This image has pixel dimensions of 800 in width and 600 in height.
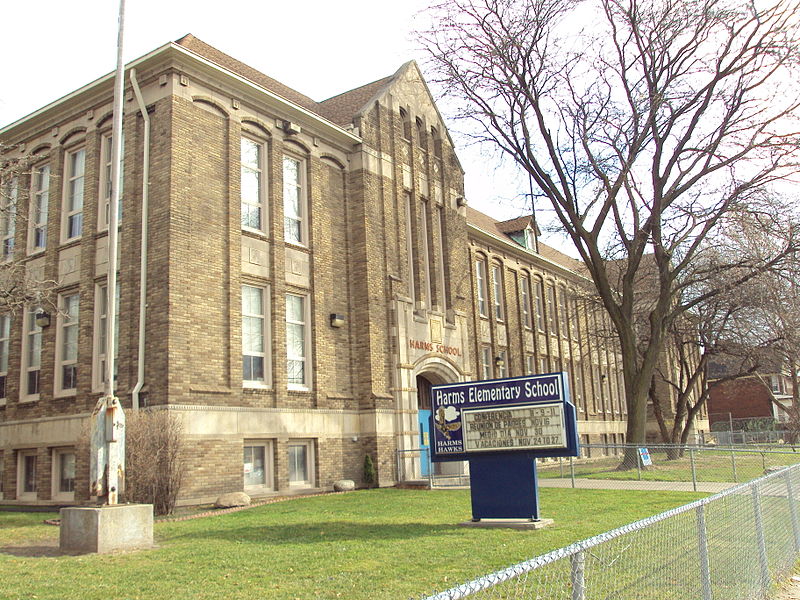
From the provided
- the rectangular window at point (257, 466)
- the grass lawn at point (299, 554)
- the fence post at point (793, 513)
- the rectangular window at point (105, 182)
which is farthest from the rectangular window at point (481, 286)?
the fence post at point (793, 513)

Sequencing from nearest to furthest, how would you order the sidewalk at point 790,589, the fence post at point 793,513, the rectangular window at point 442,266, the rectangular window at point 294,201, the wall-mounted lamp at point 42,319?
the sidewalk at point 790,589
the fence post at point 793,513
the wall-mounted lamp at point 42,319
the rectangular window at point 294,201
the rectangular window at point 442,266

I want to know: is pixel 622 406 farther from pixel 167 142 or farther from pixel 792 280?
pixel 167 142

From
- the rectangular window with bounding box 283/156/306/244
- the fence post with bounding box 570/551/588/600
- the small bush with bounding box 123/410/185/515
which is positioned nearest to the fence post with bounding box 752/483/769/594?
the fence post with bounding box 570/551/588/600

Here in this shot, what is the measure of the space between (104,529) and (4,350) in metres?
13.3

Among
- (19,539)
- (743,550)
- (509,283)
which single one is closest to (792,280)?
(509,283)

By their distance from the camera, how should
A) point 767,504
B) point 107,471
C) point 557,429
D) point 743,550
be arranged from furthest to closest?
1. point 557,429
2. point 107,471
3. point 767,504
4. point 743,550

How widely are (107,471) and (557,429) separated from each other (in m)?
6.81

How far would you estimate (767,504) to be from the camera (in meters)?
9.90

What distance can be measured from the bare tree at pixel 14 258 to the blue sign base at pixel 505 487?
34.8 feet

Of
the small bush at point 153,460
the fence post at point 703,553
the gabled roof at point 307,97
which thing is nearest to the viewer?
the fence post at point 703,553

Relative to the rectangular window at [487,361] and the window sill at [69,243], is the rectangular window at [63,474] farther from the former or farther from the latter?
the rectangular window at [487,361]

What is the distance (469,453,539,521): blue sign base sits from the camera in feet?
39.0

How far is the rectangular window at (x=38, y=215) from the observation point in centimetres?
2086

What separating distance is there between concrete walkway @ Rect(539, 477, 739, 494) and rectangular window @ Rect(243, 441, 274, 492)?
24.9ft
